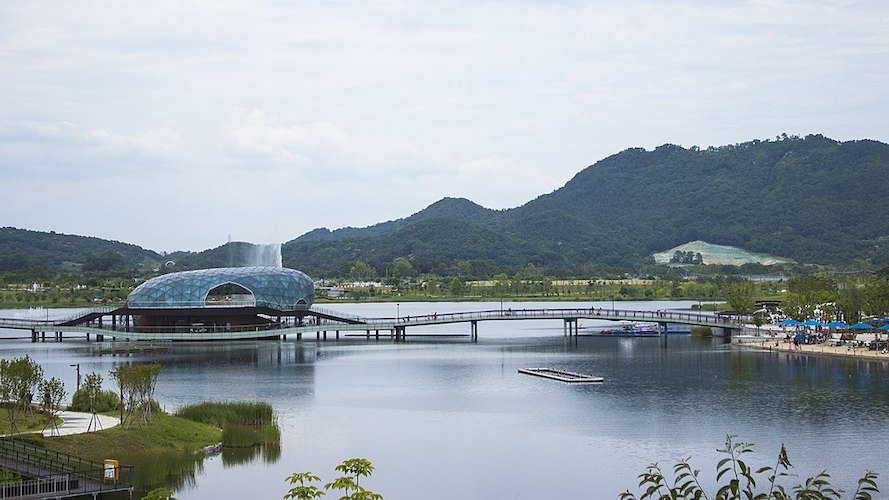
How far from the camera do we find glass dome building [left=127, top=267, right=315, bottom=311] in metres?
95.3

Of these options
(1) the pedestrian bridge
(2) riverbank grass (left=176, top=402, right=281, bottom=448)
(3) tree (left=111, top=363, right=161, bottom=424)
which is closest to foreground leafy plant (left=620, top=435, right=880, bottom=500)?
(2) riverbank grass (left=176, top=402, right=281, bottom=448)

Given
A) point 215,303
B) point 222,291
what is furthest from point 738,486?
point 222,291

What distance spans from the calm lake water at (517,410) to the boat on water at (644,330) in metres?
11.6

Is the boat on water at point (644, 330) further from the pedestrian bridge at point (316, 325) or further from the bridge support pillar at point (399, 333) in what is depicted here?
the bridge support pillar at point (399, 333)

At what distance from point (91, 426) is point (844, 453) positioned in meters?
25.8

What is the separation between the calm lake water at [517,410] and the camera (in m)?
35.9

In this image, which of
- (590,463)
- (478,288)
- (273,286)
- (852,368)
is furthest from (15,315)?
(590,463)

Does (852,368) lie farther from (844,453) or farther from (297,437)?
(297,437)

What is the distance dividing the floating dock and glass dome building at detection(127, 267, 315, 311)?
36170 mm

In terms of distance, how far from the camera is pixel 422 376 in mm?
64562

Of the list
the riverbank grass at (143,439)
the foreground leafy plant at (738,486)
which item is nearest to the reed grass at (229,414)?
the riverbank grass at (143,439)

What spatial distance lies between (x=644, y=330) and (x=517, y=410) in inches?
1994

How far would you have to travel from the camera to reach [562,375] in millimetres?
62750

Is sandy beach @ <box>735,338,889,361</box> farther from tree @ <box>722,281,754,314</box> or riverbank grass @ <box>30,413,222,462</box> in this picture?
riverbank grass @ <box>30,413,222,462</box>
